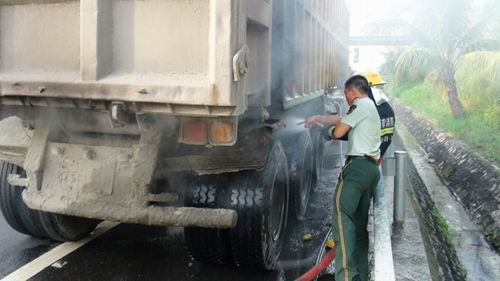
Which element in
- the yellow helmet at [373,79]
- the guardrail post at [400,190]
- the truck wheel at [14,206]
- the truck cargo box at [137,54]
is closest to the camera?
the truck cargo box at [137,54]

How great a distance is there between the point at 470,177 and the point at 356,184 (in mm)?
4460

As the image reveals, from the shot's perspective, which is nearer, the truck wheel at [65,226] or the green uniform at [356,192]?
the green uniform at [356,192]

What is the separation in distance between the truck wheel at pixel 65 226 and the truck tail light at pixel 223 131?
181 cm

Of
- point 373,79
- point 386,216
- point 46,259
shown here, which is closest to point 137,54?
point 46,259

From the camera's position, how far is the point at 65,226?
12.8ft

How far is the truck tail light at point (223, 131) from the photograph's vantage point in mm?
2623

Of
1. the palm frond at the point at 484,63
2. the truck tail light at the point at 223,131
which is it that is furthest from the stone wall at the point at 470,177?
the truck tail light at the point at 223,131

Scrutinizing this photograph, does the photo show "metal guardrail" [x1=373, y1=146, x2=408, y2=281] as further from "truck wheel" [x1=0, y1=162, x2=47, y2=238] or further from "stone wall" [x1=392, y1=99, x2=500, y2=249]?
"truck wheel" [x1=0, y1=162, x2=47, y2=238]

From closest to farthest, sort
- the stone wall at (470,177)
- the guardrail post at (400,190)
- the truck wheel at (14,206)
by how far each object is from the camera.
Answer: the truck wheel at (14,206) → the guardrail post at (400,190) → the stone wall at (470,177)

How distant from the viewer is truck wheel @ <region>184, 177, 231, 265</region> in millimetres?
3273

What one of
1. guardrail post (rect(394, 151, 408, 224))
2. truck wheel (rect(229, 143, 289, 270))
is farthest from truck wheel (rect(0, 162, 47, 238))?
guardrail post (rect(394, 151, 408, 224))

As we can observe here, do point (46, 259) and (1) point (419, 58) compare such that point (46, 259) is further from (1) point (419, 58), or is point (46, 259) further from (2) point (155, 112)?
(1) point (419, 58)

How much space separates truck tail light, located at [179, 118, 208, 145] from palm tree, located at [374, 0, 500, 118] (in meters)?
10.1

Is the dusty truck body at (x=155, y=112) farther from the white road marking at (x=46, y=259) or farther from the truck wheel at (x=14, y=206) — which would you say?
the white road marking at (x=46, y=259)
